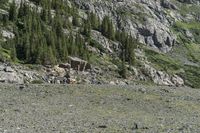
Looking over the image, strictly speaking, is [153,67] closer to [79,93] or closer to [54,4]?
[54,4]

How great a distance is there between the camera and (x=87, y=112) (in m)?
37.5

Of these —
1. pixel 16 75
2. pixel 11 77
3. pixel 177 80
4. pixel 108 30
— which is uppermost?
pixel 108 30

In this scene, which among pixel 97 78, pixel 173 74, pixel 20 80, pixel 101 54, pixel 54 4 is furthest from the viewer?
pixel 54 4

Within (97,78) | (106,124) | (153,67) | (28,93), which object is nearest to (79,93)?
(28,93)

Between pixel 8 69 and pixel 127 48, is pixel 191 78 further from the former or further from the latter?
pixel 8 69

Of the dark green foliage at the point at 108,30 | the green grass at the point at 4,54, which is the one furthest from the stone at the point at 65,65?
the dark green foliage at the point at 108,30

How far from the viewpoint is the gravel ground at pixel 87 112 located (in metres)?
28.7

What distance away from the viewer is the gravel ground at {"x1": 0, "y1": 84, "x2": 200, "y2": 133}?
28.7 meters

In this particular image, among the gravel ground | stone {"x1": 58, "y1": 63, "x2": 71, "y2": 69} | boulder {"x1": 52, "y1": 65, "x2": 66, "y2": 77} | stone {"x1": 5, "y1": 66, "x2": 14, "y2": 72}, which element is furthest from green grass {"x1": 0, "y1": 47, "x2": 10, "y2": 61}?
the gravel ground

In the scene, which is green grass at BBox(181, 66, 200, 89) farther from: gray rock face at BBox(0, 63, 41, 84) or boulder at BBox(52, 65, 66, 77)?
gray rock face at BBox(0, 63, 41, 84)

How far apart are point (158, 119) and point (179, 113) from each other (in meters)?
6.55

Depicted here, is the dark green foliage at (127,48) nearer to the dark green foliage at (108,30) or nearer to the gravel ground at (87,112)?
the dark green foliage at (108,30)

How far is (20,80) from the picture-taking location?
306 feet

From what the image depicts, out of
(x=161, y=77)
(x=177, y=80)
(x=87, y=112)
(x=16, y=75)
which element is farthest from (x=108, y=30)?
(x=87, y=112)
